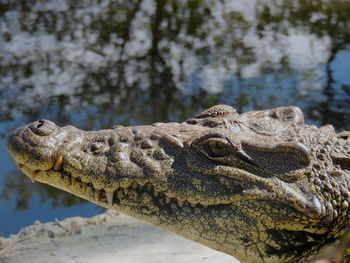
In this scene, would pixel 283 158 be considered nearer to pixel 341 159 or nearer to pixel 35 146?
pixel 341 159

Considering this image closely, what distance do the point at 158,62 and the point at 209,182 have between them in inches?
258

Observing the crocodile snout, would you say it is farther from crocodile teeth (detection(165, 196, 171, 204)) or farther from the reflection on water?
the reflection on water

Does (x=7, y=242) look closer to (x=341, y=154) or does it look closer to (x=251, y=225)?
(x=251, y=225)

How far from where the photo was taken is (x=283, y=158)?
2.73m

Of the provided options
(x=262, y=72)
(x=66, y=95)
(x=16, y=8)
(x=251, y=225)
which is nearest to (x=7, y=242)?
(x=251, y=225)

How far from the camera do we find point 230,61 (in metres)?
9.05

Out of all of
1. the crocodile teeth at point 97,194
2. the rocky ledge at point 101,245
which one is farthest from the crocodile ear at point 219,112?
the rocky ledge at point 101,245

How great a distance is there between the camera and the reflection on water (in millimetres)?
7261

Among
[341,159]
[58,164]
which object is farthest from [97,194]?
[341,159]

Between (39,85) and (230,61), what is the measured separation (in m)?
3.22

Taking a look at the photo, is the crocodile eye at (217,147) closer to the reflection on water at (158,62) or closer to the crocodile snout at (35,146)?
the crocodile snout at (35,146)

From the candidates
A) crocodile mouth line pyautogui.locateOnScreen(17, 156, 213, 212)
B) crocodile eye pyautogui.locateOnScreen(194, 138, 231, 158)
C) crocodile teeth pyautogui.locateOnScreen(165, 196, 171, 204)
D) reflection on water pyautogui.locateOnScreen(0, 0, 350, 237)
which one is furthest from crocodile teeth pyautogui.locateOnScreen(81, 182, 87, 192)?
reflection on water pyautogui.locateOnScreen(0, 0, 350, 237)

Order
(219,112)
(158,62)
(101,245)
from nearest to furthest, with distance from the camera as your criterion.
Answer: (219,112)
(101,245)
(158,62)

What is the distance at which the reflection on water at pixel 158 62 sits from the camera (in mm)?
7261
